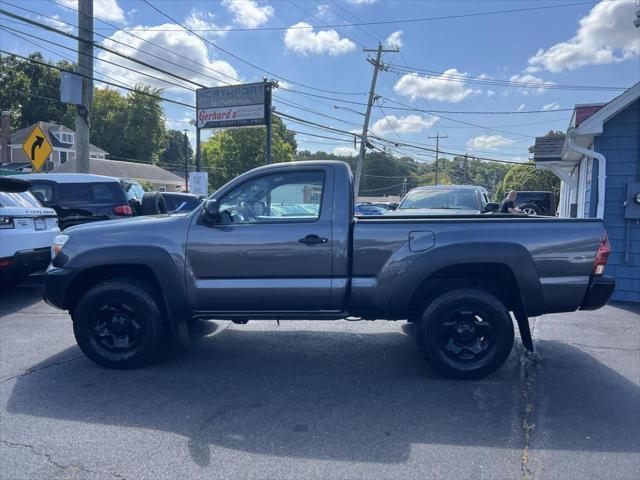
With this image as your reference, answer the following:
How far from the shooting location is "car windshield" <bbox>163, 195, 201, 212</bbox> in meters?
14.3

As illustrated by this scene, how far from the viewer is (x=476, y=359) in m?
4.42

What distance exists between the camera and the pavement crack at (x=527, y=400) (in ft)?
10.1

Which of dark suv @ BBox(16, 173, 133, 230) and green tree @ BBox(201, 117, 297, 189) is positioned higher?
green tree @ BBox(201, 117, 297, 189)

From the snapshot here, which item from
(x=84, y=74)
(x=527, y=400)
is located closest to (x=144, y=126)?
(x=84, y=74)

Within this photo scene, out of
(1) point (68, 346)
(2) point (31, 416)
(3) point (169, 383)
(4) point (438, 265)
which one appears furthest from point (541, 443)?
(1) point (68, 346)

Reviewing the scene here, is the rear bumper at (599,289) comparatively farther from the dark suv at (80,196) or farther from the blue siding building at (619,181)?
the dark suv at (80,196)

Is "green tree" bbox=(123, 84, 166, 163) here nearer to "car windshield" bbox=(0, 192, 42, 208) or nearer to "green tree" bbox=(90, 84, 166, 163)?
"green tree" bbox=(90, 84, 166, 163)

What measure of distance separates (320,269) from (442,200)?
5896 mm

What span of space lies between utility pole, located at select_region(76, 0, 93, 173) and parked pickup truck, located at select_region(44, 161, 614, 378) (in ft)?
33.8

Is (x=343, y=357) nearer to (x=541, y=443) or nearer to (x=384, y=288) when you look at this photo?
(x=384, y=288)

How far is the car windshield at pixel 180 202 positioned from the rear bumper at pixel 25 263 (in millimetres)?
6992

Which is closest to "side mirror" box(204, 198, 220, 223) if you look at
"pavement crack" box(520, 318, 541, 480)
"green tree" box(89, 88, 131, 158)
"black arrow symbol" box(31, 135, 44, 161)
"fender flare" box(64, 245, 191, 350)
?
"fender flare" box(64, 245, 191, 350)

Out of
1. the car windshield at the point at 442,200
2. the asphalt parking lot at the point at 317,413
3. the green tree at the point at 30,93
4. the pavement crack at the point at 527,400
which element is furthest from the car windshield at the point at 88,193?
the green tree at the point at 30,93

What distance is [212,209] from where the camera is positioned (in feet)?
14.3
